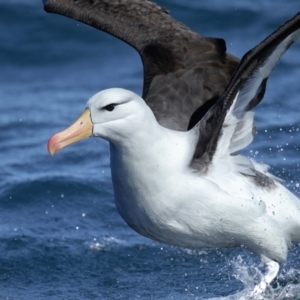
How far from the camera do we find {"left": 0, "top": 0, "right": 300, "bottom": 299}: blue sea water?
8.40 metres

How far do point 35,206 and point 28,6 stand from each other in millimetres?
5883

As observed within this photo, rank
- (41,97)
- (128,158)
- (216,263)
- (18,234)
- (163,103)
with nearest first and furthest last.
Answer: (128,158) < (163,103) < (216,263) < (18,234) < (41,97)

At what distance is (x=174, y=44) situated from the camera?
28.7 feet

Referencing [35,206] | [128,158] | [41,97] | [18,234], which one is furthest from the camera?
[41,97]

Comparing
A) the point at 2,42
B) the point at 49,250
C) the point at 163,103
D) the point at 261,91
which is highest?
the point at 261,91

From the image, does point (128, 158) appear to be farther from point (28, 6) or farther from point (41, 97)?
point (28, 6)

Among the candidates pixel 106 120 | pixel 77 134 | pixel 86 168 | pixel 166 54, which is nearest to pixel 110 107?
pixel 106 120

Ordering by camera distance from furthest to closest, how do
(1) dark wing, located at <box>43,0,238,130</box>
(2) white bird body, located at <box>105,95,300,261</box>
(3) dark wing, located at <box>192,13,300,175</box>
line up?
(1) dark wing, located at <box>43,0,238,130</box>, (2) white bird body, located at <box>105,95,300,261</box>, (3) dark wing, located at <box>192,13,300,175</box>

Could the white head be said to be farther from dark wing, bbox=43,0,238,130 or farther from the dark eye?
dark wing, bbox=43,0,238,130

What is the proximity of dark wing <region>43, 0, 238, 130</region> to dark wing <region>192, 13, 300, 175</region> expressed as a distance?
592 millimetres

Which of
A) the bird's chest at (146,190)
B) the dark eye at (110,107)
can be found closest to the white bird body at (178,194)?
the bird's chest at (146,190)

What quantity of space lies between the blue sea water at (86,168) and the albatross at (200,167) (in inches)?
24.0

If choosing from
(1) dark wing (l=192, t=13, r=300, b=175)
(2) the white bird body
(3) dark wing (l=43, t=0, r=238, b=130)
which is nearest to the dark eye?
(2) the white bird body

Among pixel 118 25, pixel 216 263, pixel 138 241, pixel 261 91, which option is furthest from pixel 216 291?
pixel 118 25
